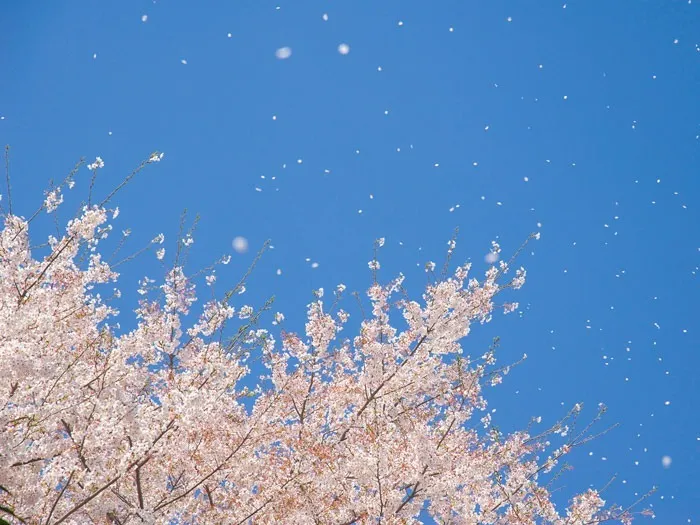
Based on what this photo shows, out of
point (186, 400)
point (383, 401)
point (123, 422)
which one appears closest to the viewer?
point (186, 400)

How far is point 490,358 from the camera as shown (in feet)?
25.8

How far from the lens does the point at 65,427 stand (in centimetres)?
594

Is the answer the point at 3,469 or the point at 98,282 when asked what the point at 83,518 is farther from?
the point at 98,282

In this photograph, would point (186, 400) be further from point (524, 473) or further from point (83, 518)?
point (524, 473)

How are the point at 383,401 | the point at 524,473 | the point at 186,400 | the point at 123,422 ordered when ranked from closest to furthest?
the point at 186,400, the point at 123,422, the point at 383,401, the point at 524,473

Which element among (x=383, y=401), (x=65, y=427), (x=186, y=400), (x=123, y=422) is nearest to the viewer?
(x=186, y=400)

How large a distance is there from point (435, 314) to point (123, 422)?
3917mm

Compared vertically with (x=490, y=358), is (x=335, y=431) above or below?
below

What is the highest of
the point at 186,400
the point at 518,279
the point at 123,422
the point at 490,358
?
the point at 518,279

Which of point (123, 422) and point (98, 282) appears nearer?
point (123, 422)

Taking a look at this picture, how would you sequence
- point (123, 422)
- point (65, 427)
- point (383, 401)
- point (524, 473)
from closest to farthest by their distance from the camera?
point (123, 422) → point (65, 427) → point (383, 401) → point (524, 473)

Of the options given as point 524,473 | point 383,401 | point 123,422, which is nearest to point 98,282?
point 123,422

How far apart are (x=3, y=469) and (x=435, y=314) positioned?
4922mm

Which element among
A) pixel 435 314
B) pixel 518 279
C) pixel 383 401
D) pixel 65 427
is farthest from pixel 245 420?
pixel 518 279
